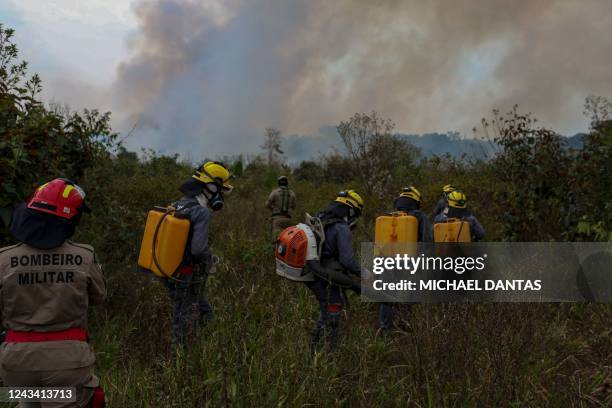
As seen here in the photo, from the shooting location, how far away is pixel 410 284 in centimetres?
629

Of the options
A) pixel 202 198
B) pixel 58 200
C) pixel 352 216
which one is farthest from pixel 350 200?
pixel 58 200

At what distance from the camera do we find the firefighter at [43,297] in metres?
2.62

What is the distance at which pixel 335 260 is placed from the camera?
498 centimetres

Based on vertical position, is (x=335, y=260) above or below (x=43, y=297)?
above

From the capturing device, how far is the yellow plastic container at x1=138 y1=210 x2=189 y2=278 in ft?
15.1

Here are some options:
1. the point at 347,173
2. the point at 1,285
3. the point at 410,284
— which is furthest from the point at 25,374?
the point at 347,173

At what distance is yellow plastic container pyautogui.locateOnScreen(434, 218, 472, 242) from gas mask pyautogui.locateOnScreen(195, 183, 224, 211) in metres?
3.26

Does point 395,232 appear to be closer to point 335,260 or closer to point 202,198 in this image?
point 335,260

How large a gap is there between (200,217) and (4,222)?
5.76ft

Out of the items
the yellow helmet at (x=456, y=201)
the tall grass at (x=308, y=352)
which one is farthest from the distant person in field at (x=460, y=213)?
the tall grass at (x=308, y=352)

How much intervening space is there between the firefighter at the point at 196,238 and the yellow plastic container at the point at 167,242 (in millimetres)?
92

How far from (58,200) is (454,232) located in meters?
5.27

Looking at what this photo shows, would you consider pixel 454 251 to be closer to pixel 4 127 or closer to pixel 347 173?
pixel 4 127

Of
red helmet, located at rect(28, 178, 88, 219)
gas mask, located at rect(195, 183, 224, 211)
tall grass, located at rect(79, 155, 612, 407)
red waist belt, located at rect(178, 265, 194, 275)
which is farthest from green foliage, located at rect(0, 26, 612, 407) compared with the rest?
red helmet, located at rect(28, 178, 88, 219)
